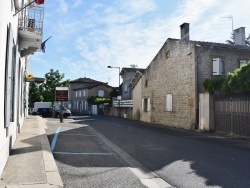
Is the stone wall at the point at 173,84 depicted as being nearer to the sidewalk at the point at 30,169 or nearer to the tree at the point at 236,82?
the tree at the point at 236,82

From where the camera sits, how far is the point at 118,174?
258 inches

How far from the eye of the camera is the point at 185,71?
20828 millimetres

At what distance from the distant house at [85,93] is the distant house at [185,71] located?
24.8 m

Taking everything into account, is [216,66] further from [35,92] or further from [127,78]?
[35,92]

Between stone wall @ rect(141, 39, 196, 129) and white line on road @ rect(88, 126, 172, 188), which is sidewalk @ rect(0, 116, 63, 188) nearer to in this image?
white line on road @ rect(88, 126, 172, 188)

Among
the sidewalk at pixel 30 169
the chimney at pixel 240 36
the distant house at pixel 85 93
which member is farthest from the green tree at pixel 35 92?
the sidewalk at pixel 30 169

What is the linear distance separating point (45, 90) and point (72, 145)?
36.2 meters

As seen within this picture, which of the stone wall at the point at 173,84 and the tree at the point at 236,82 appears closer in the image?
the tree at the point at 236,82

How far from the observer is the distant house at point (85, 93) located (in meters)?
55.9

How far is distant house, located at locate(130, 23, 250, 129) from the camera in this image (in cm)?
1972

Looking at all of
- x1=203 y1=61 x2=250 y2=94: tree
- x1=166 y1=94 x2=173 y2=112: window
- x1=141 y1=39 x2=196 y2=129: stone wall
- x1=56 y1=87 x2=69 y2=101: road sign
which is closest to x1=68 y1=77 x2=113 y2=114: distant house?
x1=141 y1=39 x2=196 y2=129: stone wall

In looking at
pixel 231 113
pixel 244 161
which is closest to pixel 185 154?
pixel 244 161

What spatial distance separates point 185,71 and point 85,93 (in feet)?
139

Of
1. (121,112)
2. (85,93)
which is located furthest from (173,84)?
(85,93)
